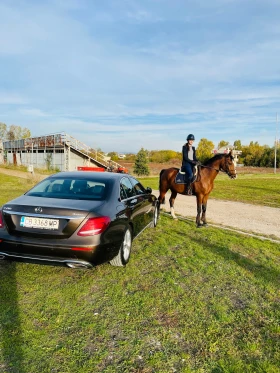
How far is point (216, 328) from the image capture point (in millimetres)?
3254

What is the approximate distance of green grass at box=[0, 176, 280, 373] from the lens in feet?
8.82

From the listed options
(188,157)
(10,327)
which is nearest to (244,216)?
(188,157)

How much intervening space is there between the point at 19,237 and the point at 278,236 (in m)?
6.48

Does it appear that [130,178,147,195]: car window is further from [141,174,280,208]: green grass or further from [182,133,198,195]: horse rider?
[141,174,280,208]: green grass

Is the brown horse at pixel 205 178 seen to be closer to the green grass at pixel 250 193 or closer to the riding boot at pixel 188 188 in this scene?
the riding boot at pixel 188 188

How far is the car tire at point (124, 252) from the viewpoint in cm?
476

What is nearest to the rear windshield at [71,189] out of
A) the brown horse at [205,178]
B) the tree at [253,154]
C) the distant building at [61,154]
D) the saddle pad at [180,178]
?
the brown horse at [205,178]

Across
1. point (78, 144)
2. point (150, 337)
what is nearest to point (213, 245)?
point (150, 337)

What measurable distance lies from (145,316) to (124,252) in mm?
1586

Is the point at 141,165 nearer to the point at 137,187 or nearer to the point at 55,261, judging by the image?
the point at 137,187

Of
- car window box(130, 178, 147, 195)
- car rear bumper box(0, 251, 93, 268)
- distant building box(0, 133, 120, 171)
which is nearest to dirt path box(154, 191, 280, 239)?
car window box(130, 178, 147, 195)

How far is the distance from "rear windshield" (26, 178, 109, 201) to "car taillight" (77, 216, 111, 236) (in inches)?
22.7

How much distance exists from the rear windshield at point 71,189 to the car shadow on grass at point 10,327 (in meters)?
1.37

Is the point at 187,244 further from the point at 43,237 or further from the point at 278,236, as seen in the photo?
the point at 43,237
